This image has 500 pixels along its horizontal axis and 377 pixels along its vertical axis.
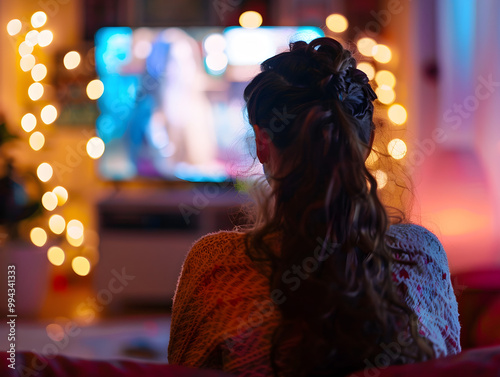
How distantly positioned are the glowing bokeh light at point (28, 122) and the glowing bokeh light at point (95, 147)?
1.36ft

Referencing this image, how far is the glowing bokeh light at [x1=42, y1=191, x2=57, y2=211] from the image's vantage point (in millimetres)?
3487

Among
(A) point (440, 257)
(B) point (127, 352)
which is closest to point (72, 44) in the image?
(B) point (127, 352)

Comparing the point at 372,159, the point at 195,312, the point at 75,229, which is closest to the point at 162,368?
the point at 195,312

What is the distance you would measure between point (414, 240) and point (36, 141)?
3.17 metres

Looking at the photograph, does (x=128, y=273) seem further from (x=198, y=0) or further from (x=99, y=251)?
(x=198, y=0)

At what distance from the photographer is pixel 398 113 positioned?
133 inches

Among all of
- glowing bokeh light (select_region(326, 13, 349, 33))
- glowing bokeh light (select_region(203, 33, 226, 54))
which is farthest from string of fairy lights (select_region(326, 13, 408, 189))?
glowing bokeh light (select_region(203, 33, 226, 54))

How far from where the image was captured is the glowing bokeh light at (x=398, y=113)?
3357 mm

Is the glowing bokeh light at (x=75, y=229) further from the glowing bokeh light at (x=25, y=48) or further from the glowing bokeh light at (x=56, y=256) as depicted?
the glowing bokeh light at (x=25, y=48)

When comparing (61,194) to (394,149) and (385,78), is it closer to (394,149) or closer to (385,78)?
(385,78)

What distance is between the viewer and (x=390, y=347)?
74 centimetres

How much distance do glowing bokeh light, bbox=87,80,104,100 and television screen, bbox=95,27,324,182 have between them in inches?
1.7

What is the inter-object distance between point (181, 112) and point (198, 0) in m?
0.80

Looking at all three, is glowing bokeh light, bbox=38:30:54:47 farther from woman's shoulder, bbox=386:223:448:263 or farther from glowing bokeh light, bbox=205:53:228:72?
woman's shoulder, bbox=386:223:448:263
